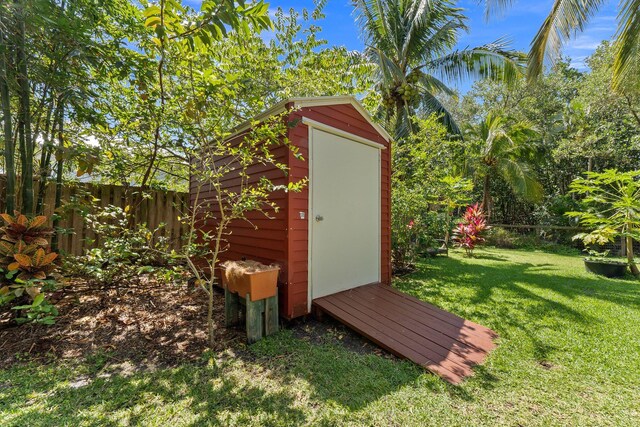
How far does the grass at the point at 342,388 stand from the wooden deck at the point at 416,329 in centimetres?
12

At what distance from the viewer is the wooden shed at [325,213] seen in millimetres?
2980

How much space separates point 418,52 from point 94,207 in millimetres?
7947

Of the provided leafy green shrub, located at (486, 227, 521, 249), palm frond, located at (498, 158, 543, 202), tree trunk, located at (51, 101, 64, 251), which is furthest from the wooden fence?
palm frond, located at (498, 158, 543, 202)

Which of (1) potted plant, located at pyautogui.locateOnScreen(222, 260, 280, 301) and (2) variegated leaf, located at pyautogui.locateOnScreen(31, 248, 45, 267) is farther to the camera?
(1) potted plant, located at pyautogui.locateOnScreen(222, 260, 280, 301)

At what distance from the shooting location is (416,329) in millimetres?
2791

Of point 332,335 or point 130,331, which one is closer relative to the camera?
point 130,331

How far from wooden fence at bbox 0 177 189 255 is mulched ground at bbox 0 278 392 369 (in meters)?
0.82

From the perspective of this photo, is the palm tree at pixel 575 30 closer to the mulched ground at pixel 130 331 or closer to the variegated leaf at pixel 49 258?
the mulched ground at pixel 130 331

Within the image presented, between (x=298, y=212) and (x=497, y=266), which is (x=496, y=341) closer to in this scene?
(x=298, y=212)

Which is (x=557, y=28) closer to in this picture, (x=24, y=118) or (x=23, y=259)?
(x=24, y=118)

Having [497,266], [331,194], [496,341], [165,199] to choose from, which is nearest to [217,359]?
[331,194]

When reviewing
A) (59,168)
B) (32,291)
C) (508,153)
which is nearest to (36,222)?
(32,291)

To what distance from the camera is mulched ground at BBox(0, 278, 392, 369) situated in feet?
7.65

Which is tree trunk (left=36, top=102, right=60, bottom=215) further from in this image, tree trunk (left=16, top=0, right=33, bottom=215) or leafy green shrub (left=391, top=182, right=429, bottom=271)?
leafy green shrub (left=391, top=182, right=429, bottom=271)
